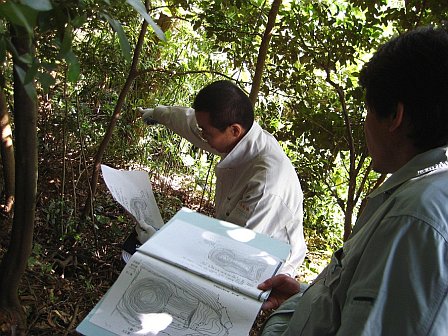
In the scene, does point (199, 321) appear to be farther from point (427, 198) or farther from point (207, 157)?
point (207, 157)

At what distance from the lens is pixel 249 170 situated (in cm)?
249

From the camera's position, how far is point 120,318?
1478 mm

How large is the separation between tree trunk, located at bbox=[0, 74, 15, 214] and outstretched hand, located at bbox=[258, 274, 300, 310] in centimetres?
196

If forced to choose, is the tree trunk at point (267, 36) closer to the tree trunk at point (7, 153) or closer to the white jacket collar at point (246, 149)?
the white jacket collar at point (246, 149)

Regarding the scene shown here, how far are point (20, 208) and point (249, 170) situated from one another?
1096 mm

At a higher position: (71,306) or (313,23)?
(313,23)

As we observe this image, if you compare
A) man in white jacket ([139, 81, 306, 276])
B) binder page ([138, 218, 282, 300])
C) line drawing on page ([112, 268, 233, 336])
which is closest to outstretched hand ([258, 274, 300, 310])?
binder page ([138, 218, 282, 300])

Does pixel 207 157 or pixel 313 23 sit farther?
pixel 207 157

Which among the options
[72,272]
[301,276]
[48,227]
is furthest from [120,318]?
[301,276]

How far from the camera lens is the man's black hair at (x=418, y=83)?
1.05 m

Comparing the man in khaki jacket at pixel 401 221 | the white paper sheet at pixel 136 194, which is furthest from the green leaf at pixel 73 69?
the white paper sheet at pixel 136 194

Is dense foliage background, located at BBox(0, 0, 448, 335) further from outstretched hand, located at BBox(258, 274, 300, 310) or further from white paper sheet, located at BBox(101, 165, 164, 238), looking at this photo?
outstretched hand, located at BBox(258, 274, 300, 310)

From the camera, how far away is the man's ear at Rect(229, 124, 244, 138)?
2.49m

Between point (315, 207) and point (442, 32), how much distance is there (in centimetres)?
304
